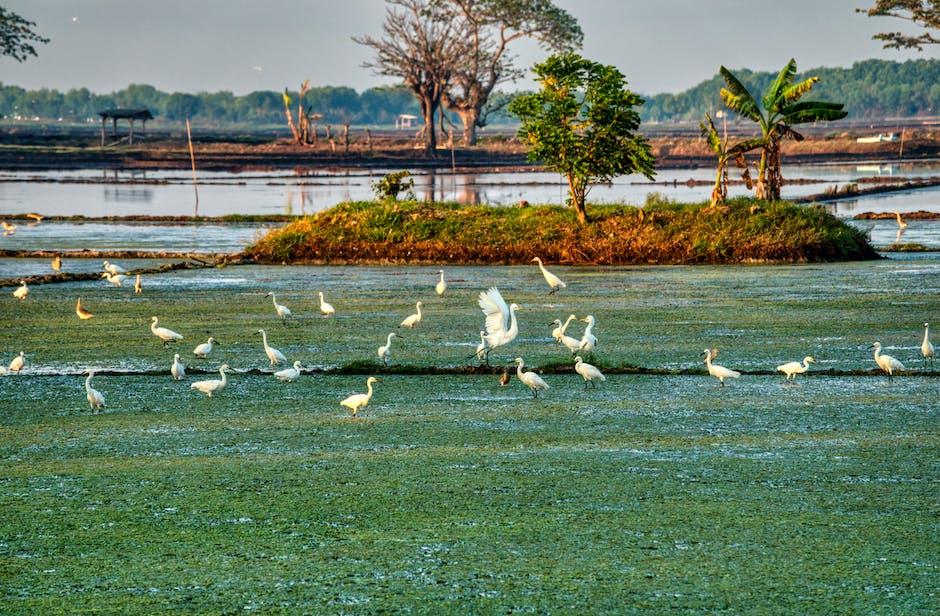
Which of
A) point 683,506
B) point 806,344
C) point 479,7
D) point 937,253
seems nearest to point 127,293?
point 806,344

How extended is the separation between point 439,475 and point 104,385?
6875 millimetres

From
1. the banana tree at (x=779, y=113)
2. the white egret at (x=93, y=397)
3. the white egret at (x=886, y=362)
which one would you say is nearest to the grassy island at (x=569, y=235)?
the banana tree at (x=779, y=113)

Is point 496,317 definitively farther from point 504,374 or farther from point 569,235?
point 569,235

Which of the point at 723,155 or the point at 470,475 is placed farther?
the point at 723,155

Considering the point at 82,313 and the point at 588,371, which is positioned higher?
the point at 588,371

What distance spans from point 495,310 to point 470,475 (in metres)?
4.54

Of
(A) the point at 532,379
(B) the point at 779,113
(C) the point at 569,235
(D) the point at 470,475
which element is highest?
(B) the point at 779,113

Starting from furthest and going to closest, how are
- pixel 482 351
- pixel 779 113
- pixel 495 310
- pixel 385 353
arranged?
pixel 779 113 → pixel 482 351 → pixel 385 353 → pixel 495 310

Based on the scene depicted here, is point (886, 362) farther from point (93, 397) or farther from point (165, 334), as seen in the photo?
point (165, 334)

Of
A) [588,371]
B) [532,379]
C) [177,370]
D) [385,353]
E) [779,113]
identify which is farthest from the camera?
[779,113]

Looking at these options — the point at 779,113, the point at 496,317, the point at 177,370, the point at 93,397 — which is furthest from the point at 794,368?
the point at 779,113

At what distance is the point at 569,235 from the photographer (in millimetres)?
34906

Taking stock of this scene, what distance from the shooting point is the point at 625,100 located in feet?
121

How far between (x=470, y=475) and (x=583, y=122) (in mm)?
27066
